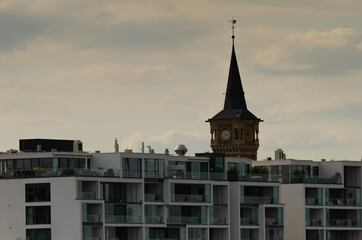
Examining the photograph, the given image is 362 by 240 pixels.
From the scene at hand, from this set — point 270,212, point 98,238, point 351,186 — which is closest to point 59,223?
point 98,238

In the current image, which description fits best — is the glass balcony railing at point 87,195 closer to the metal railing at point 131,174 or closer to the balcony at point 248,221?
the metal railing at point 131,174

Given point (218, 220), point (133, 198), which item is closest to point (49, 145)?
point (133, 198)

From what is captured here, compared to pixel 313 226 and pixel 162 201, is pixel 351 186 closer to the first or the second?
pixel 313 226

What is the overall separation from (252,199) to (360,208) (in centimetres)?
1721

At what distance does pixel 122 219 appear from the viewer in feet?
543

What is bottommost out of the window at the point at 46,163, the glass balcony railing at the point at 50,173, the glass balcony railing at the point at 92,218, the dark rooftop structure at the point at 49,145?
the glass balcony railing at the point at 92,218

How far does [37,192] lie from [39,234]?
12.6 ft

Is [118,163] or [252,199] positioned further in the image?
[252,199]

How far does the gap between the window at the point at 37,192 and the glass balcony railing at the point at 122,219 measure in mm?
6204

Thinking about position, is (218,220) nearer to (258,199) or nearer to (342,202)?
(258,199)

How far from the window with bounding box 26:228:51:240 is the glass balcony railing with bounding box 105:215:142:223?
6028 millimetres

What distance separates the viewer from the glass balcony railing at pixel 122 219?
164m

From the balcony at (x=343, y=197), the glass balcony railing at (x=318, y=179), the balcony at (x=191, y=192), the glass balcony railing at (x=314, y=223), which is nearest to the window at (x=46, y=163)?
the balcony at (x=191, y=192)

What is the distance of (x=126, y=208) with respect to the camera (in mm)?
166750
